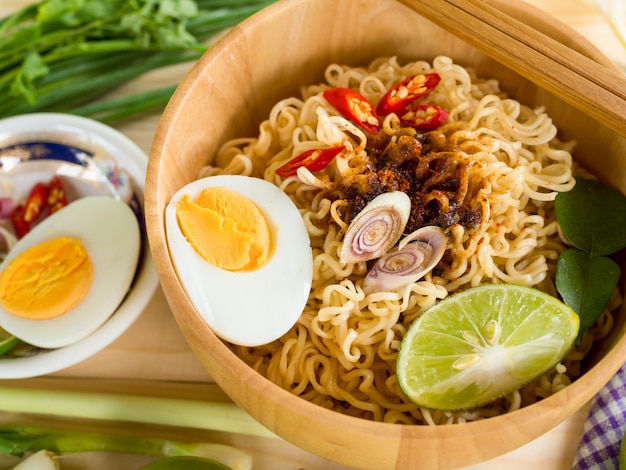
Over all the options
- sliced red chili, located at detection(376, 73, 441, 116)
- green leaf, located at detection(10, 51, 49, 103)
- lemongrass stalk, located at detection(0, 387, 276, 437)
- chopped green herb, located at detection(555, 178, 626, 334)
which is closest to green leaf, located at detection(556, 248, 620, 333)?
chopped green herb, located at detection(555, 178, 626, 334)

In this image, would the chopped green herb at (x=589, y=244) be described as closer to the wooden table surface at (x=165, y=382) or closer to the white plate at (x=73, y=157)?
the wooden table surface at (x=165, y=382)

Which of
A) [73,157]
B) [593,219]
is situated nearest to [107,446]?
[73,157]

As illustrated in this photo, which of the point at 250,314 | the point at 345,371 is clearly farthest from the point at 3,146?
the point at 345,371

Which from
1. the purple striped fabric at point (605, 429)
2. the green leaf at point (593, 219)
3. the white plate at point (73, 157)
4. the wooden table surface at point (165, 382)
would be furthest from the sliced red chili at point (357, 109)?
the purple striped fabric at point (605, 429)

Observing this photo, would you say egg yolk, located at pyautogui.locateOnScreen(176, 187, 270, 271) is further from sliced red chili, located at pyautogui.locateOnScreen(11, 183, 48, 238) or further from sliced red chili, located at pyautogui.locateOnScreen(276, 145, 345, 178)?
sliced red chili, located at pyautogui.locateOnScreen(11, 183, 48, 238)

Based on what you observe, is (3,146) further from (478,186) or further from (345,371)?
(478,186)

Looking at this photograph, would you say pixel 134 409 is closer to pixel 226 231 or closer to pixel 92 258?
pixel 92 258
